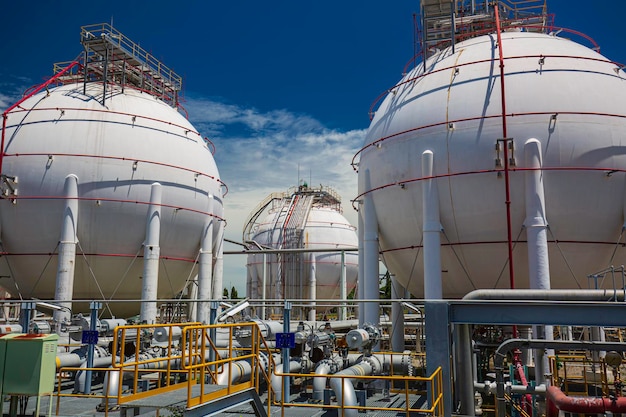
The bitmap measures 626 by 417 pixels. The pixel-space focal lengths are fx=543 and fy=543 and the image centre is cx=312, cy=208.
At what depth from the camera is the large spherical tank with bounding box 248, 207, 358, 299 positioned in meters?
34.5

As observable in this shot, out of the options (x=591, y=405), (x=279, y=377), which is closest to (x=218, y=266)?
(x=279, y=377)

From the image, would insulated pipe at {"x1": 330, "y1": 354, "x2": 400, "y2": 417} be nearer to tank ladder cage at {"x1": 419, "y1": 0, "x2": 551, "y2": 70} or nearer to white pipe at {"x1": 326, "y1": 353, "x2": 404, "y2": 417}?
white pipe at {"x1": 326, "y1": 353, "x2": 404, "y2": 417}

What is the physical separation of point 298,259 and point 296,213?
3.71 metres

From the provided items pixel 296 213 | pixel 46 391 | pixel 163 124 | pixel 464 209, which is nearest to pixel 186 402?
pixel 46 391

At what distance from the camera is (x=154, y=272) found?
1872 centimetres

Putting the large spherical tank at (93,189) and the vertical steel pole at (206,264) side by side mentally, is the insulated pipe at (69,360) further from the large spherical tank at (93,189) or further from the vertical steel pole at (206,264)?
the vertical steel pole at (206,264)

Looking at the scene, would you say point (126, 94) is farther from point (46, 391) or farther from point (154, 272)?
point (46, 391)

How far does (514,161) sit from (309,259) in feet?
70.8

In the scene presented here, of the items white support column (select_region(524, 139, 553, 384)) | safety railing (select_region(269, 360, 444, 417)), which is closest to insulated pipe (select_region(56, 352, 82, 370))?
safety railing (select_region(269, 360, 444, 417))

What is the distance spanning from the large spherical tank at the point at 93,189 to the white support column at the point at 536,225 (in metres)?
11.9

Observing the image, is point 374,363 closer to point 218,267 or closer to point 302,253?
point 218,267

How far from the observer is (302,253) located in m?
34.8

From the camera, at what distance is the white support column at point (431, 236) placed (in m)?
15.0

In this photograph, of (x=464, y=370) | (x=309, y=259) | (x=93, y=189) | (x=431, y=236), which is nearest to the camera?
(x=464, y=370)
